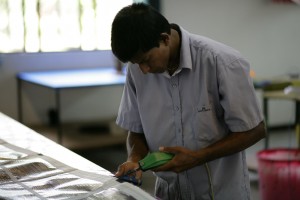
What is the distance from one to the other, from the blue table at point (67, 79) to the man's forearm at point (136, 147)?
2.03 metres

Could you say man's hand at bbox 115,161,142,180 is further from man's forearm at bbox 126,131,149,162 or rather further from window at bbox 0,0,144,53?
window at bbox 0,0,144,53

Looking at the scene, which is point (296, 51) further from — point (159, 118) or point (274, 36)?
point (159, 118)

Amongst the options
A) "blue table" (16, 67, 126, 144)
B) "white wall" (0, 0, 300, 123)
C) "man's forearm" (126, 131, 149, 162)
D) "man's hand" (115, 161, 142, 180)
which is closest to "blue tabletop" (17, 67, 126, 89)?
"blue table" (16, 67, 126, 144)

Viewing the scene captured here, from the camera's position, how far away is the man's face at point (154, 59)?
1.30m

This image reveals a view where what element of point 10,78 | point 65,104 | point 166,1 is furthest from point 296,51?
point 10,78

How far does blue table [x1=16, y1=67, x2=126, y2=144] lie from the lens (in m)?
3.73

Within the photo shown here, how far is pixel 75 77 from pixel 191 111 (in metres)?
2.75

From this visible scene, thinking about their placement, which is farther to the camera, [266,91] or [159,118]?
[266,91]

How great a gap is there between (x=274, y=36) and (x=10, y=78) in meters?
2.87

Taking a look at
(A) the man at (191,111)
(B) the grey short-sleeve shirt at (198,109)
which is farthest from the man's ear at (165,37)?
(B) the grey short-sleeve shirt at (198,109)

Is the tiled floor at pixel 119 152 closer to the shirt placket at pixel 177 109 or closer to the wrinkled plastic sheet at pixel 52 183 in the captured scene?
the shirt placket at pixel 177 109

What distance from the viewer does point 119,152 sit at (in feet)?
15.5

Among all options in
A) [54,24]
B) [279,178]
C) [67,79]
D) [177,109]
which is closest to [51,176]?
[177,109]

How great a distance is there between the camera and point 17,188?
1.19 meters
